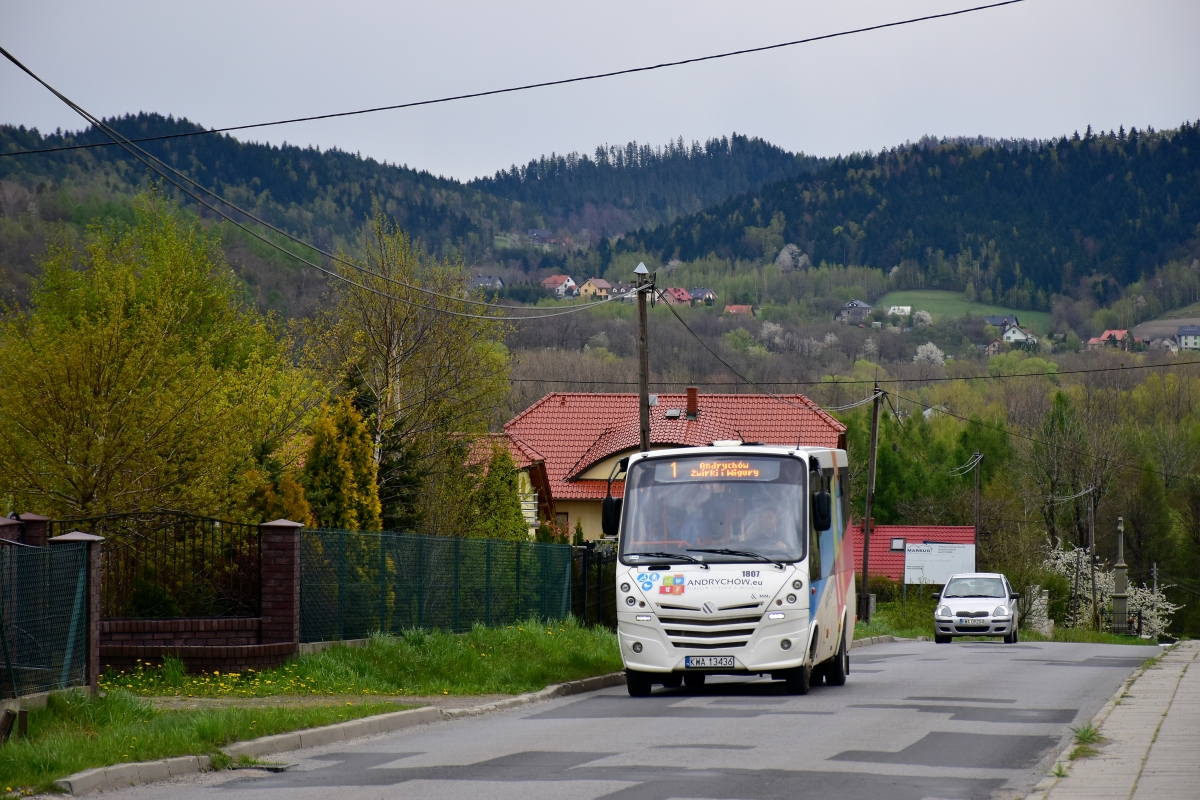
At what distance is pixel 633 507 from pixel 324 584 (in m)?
3.94

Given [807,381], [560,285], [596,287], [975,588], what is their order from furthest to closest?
1. [596,287]
2. [560,285]
3. [807,381]
4. [975,588]

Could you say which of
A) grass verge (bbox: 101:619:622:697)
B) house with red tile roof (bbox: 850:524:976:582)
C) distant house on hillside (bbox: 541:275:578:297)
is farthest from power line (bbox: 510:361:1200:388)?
grass verge (bbox: 101:619:622:697)

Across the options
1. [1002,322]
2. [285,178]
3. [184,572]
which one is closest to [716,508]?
[184,572]

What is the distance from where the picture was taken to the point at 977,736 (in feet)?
41.3

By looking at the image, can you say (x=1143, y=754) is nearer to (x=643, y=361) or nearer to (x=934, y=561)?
(x=643, y=361)

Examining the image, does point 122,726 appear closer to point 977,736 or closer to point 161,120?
point 977,736

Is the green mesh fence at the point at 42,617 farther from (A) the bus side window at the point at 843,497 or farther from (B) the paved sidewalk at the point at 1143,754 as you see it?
(A) the bus side window at the point at 843,497

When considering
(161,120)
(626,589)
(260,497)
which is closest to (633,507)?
(626,589)

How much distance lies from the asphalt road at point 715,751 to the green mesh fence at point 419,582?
3.21m

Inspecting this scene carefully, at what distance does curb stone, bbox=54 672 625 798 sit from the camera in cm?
937

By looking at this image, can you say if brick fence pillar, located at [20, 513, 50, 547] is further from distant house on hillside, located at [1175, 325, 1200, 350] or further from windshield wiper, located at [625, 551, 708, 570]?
distant house on hillside, located at [1175, 325, 1200, 350]

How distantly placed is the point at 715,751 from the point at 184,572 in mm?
8542

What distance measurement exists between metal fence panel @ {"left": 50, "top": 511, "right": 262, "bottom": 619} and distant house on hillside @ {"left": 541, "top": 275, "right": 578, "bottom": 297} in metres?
113

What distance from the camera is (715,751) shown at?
11305 mm
